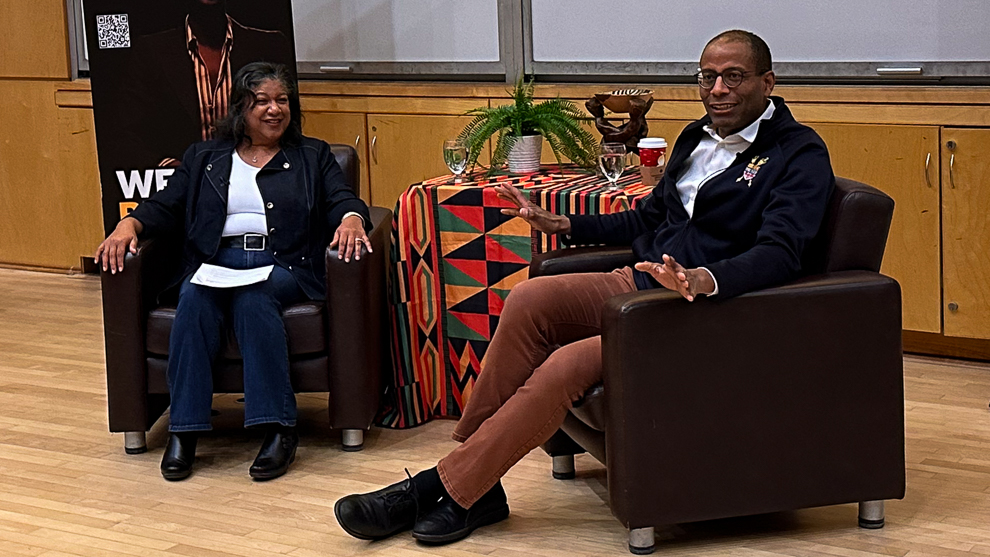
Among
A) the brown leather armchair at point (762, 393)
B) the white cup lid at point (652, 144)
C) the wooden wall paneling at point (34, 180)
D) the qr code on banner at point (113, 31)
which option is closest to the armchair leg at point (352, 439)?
the brown leather armchair at point (762, 393)

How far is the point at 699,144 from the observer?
3.30 meters

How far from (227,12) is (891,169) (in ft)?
8.51

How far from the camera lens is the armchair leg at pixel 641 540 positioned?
297cm

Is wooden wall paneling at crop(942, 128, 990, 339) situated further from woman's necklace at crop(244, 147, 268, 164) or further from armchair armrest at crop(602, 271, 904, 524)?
woman's necklace at crop(244, 147, 268, 164)

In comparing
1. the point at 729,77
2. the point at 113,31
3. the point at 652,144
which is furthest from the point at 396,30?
the point at 729,77

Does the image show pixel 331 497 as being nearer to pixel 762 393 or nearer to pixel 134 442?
pixel 134 442

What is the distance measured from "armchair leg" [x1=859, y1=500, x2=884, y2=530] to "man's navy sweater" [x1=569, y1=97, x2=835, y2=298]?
1.97 ft

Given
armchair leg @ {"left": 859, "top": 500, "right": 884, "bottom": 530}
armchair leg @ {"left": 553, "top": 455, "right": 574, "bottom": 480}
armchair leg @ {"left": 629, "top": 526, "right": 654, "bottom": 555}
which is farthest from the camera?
armchair leg @ {"left": 553, "top": 455, "right": 574, "bottom": 480}

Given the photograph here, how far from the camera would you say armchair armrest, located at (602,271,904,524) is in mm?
2846

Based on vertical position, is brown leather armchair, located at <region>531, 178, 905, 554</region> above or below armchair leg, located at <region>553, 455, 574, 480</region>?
above

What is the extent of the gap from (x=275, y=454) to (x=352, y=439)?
0.27m

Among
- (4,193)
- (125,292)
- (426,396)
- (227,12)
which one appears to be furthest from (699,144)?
(4,193)

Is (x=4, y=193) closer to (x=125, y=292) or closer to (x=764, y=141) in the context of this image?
(x=125, y=292)

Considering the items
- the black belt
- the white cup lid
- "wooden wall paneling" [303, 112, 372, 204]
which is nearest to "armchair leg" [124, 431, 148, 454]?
the black belt
